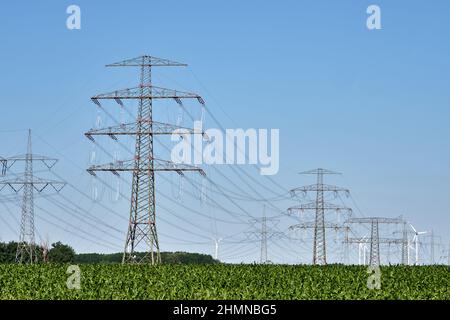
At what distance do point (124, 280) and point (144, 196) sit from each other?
20475mm

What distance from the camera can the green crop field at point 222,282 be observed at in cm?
4344

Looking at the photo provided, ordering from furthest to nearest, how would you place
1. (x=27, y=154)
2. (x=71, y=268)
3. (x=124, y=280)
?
A: (x=27, y=154), (x=71, y=268), (x=124, y=280)

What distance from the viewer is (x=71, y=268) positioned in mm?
61500

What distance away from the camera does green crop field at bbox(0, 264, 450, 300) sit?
4344 cm

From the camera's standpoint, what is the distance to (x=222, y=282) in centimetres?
5316

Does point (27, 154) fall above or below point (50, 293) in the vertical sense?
above

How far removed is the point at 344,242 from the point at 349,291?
3300 inches
